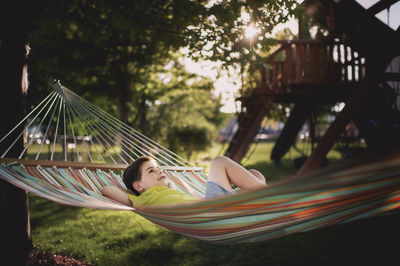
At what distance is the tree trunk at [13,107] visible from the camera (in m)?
2.14

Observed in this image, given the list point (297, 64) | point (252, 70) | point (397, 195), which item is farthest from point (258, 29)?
point (297, 64)

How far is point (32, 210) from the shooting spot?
4047 millimetres

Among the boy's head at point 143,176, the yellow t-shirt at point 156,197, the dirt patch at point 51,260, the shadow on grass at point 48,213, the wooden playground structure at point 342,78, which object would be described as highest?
the wooden playground structure at point 342,78

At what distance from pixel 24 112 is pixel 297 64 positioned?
3512 mm

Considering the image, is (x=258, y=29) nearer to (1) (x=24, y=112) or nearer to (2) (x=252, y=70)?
(2) (x=252, y=70)

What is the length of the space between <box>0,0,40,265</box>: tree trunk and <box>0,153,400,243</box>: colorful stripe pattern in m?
0.59

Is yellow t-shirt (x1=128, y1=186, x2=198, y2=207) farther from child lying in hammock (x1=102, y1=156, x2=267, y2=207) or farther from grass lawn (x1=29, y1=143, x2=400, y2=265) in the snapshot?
grass lawn (x1=29, y1=143, x2=400, y2=265)

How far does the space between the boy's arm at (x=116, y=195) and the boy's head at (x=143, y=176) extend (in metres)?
0.12

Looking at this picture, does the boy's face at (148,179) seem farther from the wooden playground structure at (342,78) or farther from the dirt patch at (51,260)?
the wooden playground structure at (342,78)

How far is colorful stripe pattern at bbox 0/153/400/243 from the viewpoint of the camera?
98 centimetres

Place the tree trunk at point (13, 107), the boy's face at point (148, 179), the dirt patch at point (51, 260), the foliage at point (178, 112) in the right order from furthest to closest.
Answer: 1. the foliage at point (178, 112)
2. the dirt patch at point (51, 260)
3. the tree trunk at point (13, 107)
4. the boy's face at point (148, 179)

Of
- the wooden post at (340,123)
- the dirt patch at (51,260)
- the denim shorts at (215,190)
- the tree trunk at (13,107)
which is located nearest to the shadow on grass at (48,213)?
the dirt patch at (51,260)

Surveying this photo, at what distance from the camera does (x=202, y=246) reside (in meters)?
2.79

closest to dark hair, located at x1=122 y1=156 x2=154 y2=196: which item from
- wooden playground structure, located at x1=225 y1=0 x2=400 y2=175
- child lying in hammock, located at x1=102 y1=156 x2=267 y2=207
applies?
child lying in hammock, located at x1=102 y1=156 x2=267 y2=207
